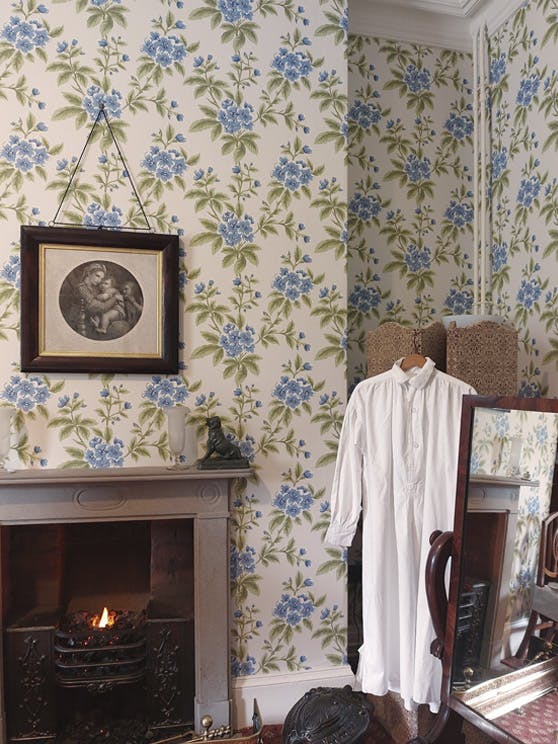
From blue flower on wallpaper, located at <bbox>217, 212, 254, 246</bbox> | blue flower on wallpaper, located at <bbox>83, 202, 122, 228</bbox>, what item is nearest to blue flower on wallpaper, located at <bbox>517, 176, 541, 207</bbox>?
blue flower on wallpaper, located at <bbox>217, 212, 254, 246</bbox>

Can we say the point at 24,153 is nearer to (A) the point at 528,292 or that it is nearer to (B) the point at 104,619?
(B) the point at 104,619

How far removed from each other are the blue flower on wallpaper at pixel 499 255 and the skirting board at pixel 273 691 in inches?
76.1

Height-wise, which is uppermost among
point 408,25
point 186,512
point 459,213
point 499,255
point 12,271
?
point 408,25

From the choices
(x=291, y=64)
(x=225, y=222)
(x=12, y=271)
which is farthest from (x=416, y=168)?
(x=12, y=271)

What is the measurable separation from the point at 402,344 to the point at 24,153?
5.08ft

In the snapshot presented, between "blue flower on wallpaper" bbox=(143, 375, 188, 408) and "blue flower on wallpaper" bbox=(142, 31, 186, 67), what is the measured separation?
1213 mm

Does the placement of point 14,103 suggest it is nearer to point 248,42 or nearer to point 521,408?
point 248,42

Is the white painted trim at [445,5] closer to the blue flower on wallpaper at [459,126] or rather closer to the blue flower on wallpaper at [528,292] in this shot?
the blue flower on wallpaper at [459,126]

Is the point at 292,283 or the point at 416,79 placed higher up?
the point at 416,79

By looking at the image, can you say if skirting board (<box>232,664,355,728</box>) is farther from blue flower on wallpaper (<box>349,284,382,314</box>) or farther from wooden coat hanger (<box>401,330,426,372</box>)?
blue flower on wallpaper (<box>349,284,382,314</box>)

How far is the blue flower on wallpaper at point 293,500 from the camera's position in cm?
221

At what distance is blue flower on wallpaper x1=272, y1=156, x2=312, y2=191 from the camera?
2.23m

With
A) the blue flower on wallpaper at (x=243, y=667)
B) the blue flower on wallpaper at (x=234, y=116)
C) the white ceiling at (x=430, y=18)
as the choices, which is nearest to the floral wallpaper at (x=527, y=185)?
the white ceiling at (x=430, y=18)

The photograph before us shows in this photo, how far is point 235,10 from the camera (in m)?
2.19
